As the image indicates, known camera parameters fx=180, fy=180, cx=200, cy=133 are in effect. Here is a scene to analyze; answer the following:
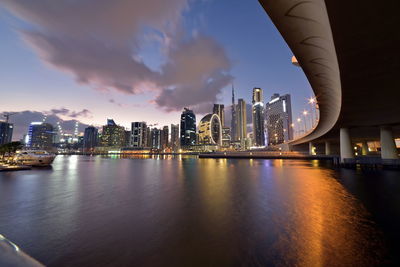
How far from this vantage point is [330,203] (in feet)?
45.3

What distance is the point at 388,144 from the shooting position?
39.1 m

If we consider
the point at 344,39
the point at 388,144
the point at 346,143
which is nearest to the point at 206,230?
the point at 344,39

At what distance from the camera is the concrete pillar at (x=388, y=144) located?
3866 centimetres

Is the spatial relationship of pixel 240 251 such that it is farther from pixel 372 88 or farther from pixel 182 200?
pixel 372 88

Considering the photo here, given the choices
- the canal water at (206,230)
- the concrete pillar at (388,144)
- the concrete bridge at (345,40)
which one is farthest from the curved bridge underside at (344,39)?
the concrete pillar at (388,144)

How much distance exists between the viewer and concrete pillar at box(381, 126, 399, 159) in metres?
38.7

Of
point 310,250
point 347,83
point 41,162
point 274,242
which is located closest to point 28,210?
point 274,242

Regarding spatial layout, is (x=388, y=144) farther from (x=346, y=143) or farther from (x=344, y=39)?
(x=344, y=39)

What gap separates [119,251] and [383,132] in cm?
5438

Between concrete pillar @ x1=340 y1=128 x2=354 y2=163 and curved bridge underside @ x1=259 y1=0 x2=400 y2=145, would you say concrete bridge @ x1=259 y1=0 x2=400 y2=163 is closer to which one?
curved bridge underside @ x1=259 y1=0 x2=400 y2=145

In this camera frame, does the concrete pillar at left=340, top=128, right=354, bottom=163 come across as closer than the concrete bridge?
No

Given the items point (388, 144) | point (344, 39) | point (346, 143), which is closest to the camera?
point (344, 39)

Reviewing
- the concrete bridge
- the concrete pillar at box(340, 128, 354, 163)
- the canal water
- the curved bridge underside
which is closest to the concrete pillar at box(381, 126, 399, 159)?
the concrete pillar at box(340, 128, 354, 163)

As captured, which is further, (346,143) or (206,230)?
(346,143)
